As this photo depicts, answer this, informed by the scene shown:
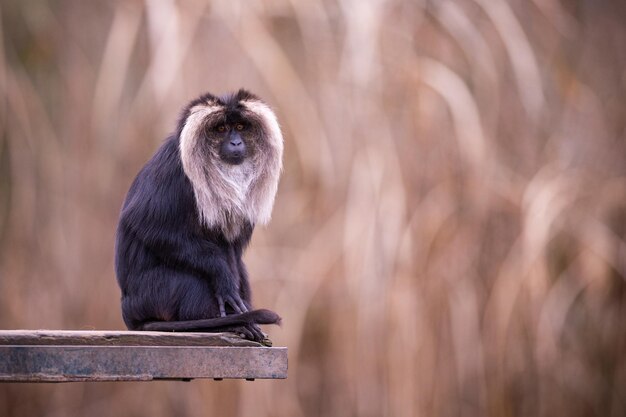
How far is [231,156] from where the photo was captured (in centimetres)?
406

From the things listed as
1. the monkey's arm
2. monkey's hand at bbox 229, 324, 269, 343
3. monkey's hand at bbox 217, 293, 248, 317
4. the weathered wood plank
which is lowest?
the weathered wood plank

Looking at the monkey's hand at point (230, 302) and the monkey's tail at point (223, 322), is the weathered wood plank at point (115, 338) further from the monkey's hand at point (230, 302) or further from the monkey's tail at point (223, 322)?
the monkey's hand at point (230, 302)

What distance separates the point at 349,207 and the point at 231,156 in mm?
2503

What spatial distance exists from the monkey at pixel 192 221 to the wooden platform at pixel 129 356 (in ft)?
0.87

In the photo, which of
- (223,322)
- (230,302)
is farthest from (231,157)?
(223,322)

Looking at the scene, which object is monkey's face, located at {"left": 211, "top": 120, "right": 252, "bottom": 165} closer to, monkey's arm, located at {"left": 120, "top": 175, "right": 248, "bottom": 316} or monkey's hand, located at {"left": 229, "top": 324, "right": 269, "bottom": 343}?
monkey's arm, located at {"left": 120, "top": 175, "right": 248, "bottom": 316}

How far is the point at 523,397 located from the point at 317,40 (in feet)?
8.51

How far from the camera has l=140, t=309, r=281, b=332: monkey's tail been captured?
3.61 meters

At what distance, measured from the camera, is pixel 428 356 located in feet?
21.2

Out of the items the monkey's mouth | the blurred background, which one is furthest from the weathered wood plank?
the blurred background

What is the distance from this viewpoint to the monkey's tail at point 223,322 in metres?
3.61

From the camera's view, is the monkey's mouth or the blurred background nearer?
the monkey's mouth

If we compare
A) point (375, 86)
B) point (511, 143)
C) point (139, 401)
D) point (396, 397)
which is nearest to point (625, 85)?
point (511, 143)

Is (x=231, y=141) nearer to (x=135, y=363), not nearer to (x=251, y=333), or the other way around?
(x=251, y=333)
